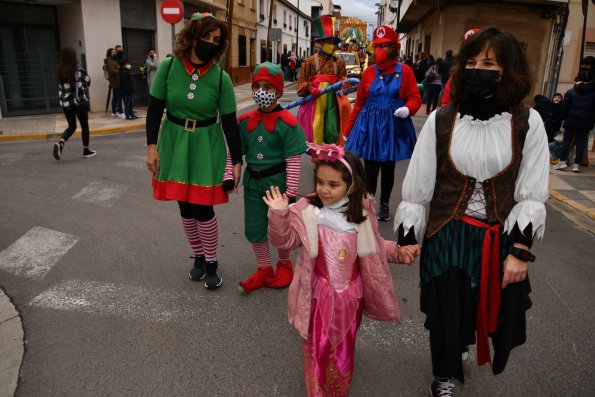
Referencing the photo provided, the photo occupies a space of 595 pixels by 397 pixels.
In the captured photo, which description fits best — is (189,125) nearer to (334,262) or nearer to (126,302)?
(126,302)

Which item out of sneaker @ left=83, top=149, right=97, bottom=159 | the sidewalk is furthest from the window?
sneaker @ left=83, top=149, right=97, bottom=159

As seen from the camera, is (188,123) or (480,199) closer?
(480,199)

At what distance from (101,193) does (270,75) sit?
3932mm

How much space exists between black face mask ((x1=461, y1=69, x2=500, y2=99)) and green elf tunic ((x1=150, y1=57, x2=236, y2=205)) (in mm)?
1757

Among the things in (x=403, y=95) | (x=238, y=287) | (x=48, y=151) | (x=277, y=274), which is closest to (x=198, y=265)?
(x=238, y=287)

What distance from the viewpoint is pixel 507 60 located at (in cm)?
198

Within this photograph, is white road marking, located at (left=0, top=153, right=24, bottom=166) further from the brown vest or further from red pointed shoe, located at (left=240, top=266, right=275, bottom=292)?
the brown vest

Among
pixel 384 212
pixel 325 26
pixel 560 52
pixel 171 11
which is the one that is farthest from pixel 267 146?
pixel 560 52

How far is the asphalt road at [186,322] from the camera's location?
2.73 m

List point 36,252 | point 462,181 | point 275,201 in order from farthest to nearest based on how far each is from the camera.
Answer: point 36,252 < point 275,201 < point 462,181

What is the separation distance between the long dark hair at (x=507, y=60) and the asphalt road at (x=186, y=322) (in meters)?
1.63

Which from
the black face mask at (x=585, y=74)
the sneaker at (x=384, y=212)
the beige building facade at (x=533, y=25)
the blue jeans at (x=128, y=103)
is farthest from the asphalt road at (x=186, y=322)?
the beige building facade at (x=533, y=25)

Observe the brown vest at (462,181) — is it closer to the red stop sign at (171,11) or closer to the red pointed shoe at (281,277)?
the red pointed shoe at (281,277)

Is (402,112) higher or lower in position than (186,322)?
higher
